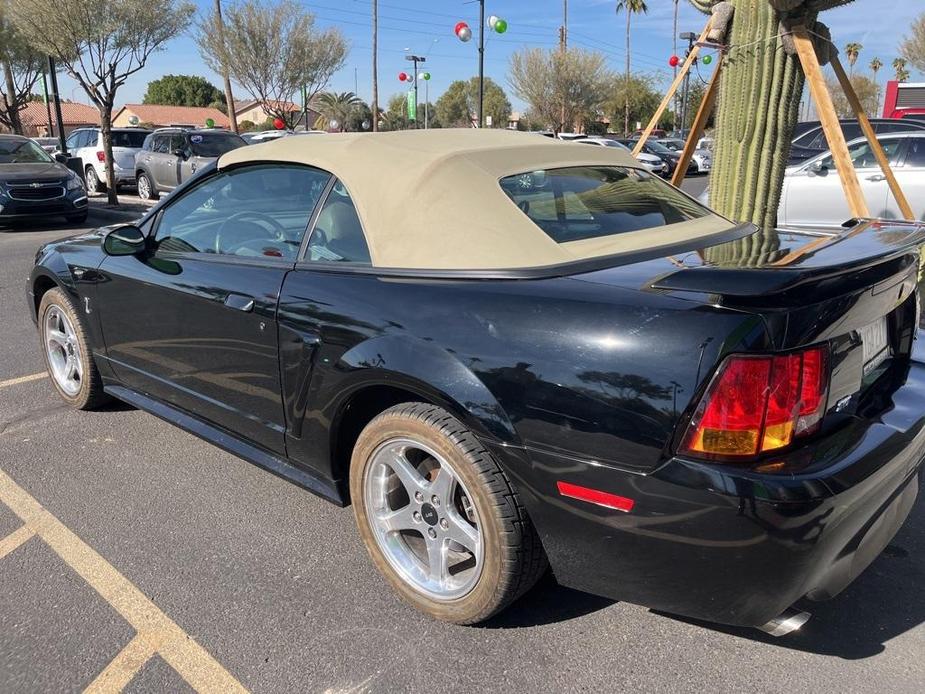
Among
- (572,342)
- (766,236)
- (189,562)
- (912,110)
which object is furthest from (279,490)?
(912,110)

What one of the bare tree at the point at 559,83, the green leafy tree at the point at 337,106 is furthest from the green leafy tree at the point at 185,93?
the bare tree at the point at 559,83

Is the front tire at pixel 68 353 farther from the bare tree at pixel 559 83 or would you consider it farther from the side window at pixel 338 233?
the bare tree at pixel 559 83

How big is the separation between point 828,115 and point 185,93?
9645cm

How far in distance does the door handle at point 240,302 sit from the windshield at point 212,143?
44.8 ft

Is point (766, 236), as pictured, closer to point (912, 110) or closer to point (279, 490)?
point (279, 490)

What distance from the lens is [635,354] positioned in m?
1.94

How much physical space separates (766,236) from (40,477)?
11.3ft

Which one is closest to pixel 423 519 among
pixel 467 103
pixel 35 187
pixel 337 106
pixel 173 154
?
pixel 35 187

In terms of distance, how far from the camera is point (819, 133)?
39.0ft

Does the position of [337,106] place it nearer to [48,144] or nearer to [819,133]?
[48,144]

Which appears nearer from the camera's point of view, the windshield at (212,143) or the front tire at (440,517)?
the front tire at (440,517)

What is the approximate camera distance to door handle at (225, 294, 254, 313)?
2.88m

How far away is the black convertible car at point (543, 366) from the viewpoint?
74.7 inches

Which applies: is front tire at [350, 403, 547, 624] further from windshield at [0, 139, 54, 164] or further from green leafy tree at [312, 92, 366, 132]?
green leafy tree at [312, 92, 366, 132]
